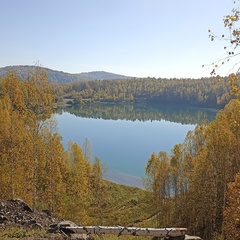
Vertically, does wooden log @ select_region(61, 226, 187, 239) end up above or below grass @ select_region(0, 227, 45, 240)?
above

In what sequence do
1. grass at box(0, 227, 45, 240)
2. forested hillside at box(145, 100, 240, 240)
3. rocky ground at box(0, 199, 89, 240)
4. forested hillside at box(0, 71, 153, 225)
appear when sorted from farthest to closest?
forested hillside at box(145, 100, 240, 240), forested hillside at box(0, 71, 153, 225), rocky ground at box(0, 199, 89, 240), grass at box(0, 227, 45, 240)

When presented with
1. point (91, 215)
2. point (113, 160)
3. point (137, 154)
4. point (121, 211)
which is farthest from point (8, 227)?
point (137, 154)

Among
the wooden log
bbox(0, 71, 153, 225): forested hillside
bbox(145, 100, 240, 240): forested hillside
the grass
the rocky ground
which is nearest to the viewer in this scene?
the wooden log

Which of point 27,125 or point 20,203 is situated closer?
point 20,203

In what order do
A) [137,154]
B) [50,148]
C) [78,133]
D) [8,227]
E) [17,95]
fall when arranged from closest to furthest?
[8,227], [17,95], [50,148], [137,154], [78,133]

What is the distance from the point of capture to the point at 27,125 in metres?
24.2

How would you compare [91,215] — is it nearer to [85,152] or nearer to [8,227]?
[85,152]

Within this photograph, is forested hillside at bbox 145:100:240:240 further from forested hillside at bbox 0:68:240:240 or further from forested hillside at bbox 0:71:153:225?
forested hillside at bbox 0:71:153:225

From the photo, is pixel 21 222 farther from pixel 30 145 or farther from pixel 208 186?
pixel 208 186

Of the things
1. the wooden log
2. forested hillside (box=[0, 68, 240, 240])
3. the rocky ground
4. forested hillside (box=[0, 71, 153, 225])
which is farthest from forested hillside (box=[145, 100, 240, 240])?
the rocky ground

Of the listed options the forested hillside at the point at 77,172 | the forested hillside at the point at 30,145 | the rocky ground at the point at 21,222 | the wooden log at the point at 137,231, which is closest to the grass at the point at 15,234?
the rocky ground at the point at 21,222

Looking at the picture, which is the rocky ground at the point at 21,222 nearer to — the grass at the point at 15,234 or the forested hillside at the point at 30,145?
the grass at the point at 15,234

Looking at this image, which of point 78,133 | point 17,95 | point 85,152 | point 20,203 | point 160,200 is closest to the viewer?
point 20,203

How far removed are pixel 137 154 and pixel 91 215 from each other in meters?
37.0
